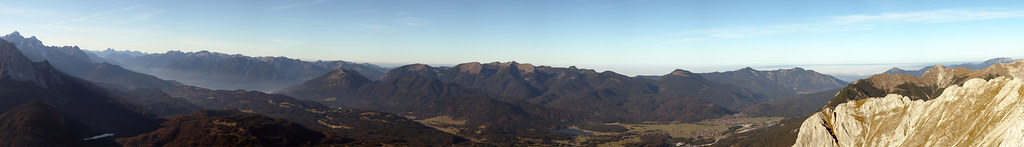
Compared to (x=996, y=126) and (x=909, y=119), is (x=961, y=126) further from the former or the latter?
(x=909, y=119)

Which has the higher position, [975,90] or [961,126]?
[975,90]

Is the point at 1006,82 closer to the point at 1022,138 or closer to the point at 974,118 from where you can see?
the point at 974,118

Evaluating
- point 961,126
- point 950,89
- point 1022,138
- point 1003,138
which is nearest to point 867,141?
point 950,89

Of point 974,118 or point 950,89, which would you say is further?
point 950,89

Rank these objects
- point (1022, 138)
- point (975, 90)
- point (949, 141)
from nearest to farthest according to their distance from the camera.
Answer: point (1022, 138) → point (949, 141) → point (975, 90)

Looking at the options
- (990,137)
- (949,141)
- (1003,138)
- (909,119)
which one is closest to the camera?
(1003,138)

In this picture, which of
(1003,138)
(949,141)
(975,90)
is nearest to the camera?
(1003,138)

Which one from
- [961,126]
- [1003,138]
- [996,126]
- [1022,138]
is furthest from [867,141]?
[1022,138]

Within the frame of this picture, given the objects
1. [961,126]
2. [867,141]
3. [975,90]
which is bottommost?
[867,141]

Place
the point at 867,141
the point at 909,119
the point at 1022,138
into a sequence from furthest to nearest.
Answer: the point at 867,141 < the point at 909,119 < the point at 1022,138
